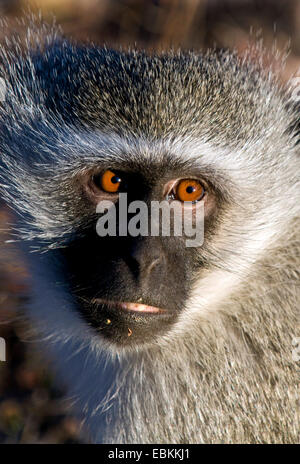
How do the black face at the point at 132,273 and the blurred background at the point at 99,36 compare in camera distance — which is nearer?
the black face at the point at 132,273

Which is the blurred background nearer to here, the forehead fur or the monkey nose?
the forehead fur

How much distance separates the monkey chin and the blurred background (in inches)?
33.2

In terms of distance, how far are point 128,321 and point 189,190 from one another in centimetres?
41

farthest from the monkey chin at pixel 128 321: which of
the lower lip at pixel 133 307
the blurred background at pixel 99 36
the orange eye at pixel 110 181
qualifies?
the blurred background at pixel 99 36

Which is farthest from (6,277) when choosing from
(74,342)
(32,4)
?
(32,4)

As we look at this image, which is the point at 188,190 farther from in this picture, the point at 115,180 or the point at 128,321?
the point at 128,321

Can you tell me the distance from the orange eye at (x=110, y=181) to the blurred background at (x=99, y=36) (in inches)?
36.1

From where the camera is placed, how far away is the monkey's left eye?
5.90 ft

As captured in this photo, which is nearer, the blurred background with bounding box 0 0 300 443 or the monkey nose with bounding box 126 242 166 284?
the monkey nose with bounding box 126 242 166 284

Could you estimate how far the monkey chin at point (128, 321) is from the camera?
5.74 ft

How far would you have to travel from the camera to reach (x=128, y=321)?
5.80 feet

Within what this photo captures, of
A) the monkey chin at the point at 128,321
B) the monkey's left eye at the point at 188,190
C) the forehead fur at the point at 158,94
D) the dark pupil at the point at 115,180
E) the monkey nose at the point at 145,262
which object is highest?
the forehead fur at the point at 158,94

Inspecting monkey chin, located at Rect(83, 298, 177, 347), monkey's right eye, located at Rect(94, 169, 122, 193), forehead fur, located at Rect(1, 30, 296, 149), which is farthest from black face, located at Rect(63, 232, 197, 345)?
forehead fur, located at Rect(1, 30, 296, 149)

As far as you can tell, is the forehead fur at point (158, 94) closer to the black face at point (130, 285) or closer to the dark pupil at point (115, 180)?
the dark pupil at point (115, 180)
